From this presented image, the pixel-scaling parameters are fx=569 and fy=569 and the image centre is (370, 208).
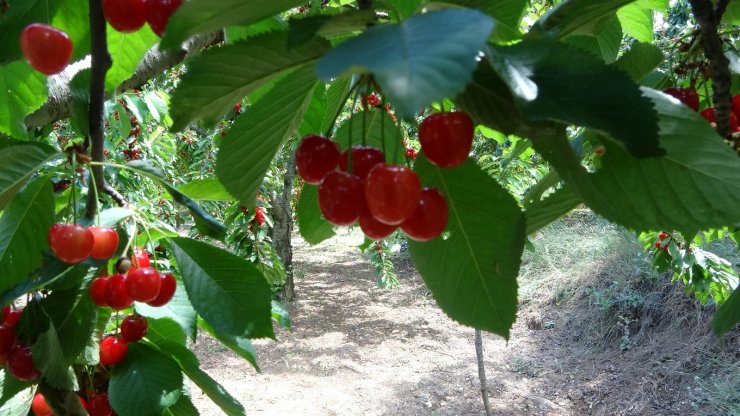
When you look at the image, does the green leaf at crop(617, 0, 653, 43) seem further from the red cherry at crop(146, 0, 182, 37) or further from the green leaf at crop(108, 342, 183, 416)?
the green leaf at crop(108, 342, 183, 416)

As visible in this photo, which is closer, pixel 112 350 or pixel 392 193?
pixel 392 193

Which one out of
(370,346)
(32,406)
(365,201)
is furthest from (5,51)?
(370,346)

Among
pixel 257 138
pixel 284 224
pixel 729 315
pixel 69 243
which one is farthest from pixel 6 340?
pixel 284 224

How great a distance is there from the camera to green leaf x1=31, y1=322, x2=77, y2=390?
99cm

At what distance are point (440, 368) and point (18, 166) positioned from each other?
6392 millimetres

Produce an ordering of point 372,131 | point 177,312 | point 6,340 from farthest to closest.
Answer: point 177,312 → point 6,340 → point 372,131

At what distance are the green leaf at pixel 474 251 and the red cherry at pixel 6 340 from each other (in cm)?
87

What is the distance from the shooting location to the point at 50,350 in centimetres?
100

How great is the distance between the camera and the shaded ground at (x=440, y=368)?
227 inches

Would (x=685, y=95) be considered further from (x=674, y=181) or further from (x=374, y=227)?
(x=374, y=227)

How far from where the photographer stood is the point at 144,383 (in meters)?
1.14

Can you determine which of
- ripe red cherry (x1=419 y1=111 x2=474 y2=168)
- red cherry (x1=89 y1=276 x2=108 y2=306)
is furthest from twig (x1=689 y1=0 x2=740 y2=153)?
red cherry (x1=89 y1=276 x2=108 y2=306)

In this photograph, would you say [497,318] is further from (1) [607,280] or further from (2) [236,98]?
(1) [607,280]

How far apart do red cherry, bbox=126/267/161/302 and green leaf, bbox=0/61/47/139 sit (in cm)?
40
